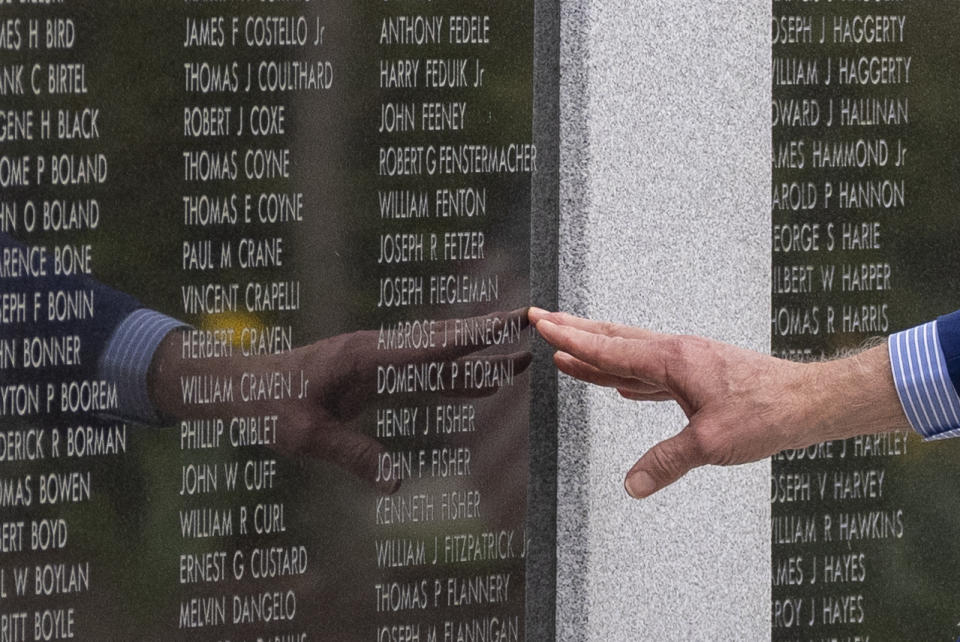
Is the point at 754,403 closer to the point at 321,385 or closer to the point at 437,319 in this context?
the point at 437,319

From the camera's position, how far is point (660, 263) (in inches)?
173

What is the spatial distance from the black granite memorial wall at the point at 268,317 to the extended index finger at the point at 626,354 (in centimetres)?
77

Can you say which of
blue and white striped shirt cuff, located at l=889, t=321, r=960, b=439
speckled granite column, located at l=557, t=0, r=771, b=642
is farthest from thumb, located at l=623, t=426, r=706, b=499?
speckled granite column, located at l=557, t=0, r=771, b=642

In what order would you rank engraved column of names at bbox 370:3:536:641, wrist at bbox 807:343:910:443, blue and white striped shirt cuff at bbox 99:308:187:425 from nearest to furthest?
wrist at bbox 807:343:910:443
blue and white striped shirt cuff at bbox 99:308:187:425
engraved column of names at bbox 370:3:536:641

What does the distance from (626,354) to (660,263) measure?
1009mm

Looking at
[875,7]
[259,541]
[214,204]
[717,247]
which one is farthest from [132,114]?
[875,7]

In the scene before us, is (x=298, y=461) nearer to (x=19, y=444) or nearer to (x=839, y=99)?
(x=19, y=444)

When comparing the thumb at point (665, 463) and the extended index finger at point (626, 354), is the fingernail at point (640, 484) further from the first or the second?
the extended index finger at point (626, 354)

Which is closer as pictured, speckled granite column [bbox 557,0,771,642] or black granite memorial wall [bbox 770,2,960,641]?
speckled granite column [bbox 557,0,771,642]

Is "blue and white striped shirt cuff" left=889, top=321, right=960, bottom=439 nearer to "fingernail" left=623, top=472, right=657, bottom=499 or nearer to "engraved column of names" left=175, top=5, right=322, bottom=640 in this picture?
"fingernail" left=623, top=472, right=657, bottom=499

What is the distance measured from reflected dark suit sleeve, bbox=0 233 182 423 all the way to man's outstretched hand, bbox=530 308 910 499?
5.05 feet

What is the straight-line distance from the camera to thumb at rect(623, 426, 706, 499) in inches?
128

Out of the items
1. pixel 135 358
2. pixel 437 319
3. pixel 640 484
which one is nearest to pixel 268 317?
pixel 135 358

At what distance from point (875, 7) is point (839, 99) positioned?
14.3 inches
